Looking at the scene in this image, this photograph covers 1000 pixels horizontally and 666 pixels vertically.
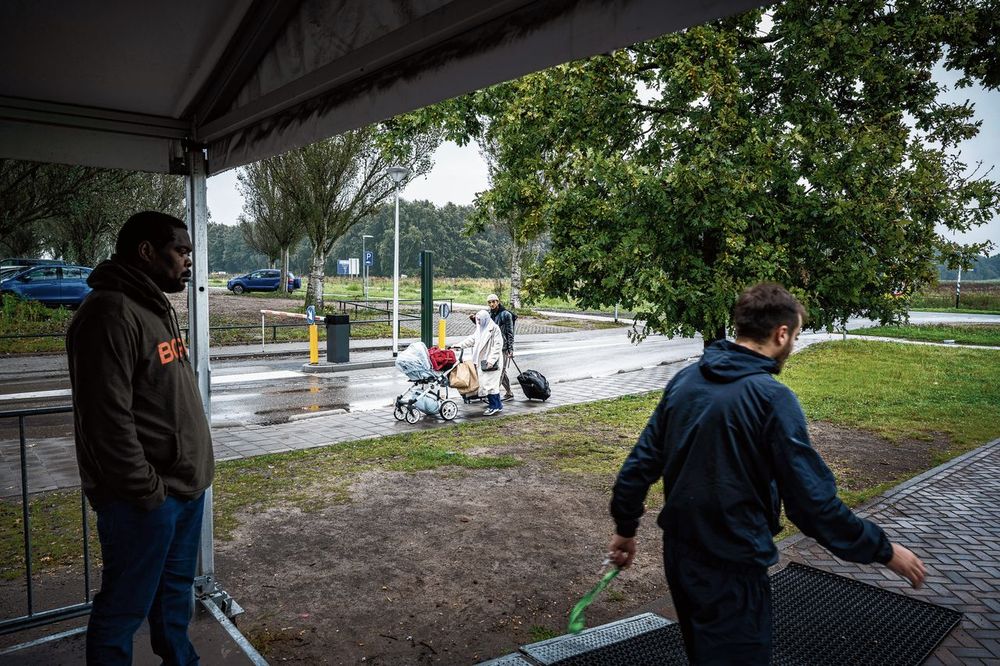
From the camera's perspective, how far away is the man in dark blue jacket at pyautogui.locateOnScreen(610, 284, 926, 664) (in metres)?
2.28

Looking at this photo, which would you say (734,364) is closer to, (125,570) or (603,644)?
(603,644)

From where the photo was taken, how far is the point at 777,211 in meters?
6.70

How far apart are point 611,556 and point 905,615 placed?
2.73 m

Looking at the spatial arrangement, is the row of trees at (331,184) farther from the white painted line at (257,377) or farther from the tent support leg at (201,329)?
the tent support leg at (201,329)

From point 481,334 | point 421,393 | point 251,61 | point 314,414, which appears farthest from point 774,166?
point 314,414

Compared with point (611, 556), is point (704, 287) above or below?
above

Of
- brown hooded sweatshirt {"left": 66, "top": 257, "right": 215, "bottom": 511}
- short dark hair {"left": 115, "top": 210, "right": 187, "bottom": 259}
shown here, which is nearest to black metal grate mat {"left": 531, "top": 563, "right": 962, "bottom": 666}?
brown hooded sweatshirt {"left": 66, "top": 257, "right": 215, "bottom": 511}

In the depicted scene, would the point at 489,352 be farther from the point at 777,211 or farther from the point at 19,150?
the point at 19,150

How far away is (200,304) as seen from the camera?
3.96 m

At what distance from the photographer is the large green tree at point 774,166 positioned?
6547 millimetres

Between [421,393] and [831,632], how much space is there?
734cm

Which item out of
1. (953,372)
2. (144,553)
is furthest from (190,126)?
(953,372)

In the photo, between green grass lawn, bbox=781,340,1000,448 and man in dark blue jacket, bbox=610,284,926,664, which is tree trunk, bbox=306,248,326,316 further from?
man in dark blue jacket, bbox=610,284,926,664

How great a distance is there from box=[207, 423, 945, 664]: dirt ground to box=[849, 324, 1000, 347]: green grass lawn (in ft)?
73.0
